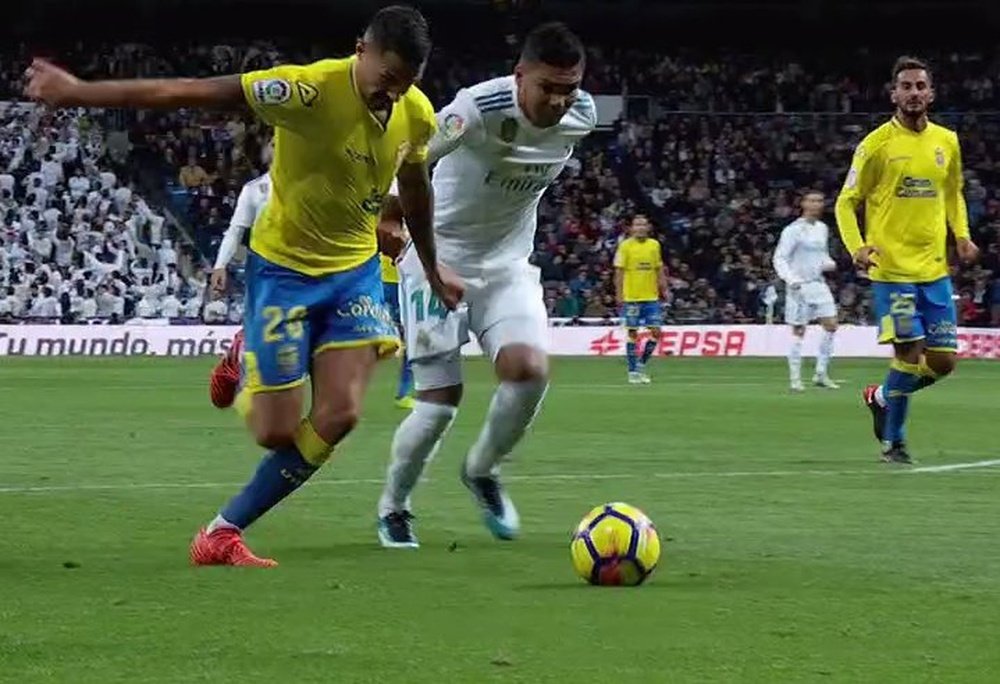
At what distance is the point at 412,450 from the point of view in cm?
914

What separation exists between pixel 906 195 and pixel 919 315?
2.64 ft

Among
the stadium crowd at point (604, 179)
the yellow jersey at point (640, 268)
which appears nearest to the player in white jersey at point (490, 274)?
the yellow jersey at point (640, 268)

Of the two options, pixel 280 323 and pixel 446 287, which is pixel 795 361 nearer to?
pixel 446 287

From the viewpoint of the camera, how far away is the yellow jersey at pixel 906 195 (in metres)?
13.7

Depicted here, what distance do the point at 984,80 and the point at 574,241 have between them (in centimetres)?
1124

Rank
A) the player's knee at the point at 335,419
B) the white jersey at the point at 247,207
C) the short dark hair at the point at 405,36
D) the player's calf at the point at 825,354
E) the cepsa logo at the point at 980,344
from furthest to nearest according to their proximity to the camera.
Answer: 1. the cepsa logo at the point at 980,344
2. the player's calf at the point at 825,354
3. the white jersey at the point at 247,207
4. the player's knee at the point at 335,419
5. the short dark hair at the point at 405,36

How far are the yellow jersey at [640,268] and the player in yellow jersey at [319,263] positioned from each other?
2050 centimetres

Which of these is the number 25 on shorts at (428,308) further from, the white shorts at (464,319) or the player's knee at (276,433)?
the player's knee at (276,433)

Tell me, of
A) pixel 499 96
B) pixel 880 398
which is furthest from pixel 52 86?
pixel 880 398

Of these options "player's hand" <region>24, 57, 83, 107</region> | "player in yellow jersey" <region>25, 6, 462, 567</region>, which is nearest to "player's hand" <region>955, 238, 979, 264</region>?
"player in yellow jersey" <region>25, 6, 462, 567</region>

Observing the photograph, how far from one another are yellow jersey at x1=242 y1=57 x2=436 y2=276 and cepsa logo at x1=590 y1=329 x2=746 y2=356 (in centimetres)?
2794

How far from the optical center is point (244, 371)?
829 cm

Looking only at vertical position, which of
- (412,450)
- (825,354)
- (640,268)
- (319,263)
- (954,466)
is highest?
(319,263)

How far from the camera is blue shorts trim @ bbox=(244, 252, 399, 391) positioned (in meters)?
8.16
